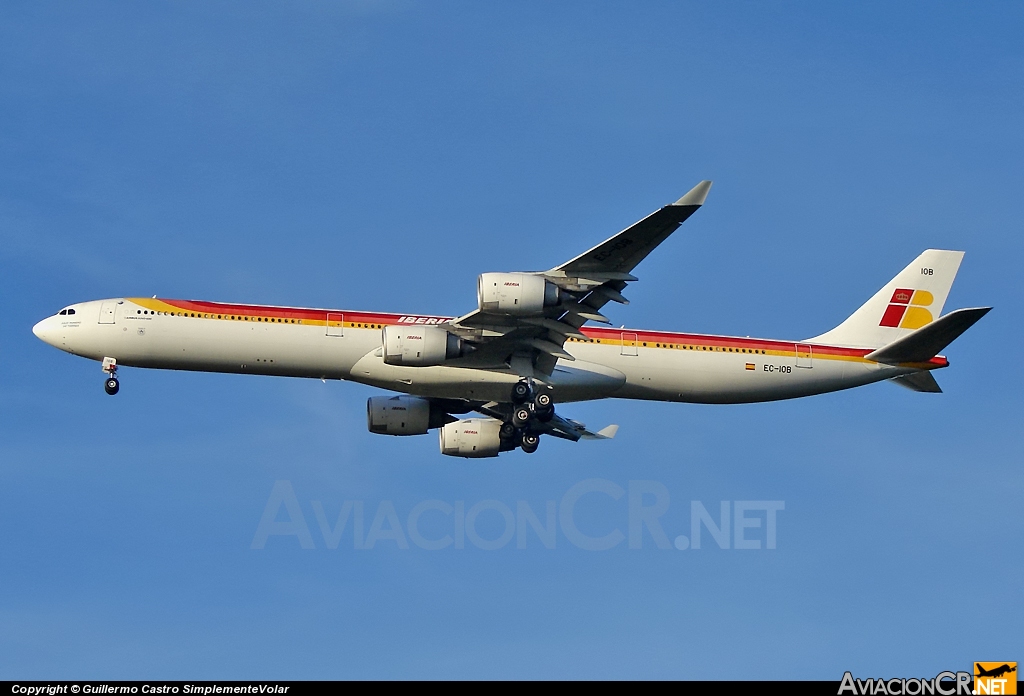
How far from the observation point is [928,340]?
51.9m

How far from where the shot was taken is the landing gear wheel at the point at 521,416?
167ft

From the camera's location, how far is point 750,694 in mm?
35406

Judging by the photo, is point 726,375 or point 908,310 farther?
point 908,310

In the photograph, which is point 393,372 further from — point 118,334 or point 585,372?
point 118,334

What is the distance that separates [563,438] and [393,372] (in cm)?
1214

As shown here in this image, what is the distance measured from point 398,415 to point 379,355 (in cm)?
632

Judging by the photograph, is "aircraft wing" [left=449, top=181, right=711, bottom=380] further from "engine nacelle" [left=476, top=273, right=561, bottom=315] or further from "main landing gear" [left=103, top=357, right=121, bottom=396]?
"main landing gear" [left=103, top=357, right=121, bottom=396]

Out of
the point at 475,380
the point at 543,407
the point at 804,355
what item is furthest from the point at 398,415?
the point at 804,355

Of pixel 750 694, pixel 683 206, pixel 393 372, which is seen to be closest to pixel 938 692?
pixel 750 694

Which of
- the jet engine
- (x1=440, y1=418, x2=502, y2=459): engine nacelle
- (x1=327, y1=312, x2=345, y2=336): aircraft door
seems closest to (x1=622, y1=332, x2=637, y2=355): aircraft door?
(x1=440, y1=418, x2=502, y2=459): engine nacelle

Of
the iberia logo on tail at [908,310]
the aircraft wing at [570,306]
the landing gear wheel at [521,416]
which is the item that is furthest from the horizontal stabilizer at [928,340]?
the landing gear wheel at [521,416]

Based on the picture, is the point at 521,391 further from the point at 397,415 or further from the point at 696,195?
the point at 696,195

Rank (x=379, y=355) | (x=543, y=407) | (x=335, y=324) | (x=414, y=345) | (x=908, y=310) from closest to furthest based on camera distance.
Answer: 1. (x=414, y=345)
2. (x=379, y=355)
3. (x=335, y=324)
4. (x=543, y=407)
5. (x=908, y=310)

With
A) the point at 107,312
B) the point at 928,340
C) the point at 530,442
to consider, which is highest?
the point at 107,312
